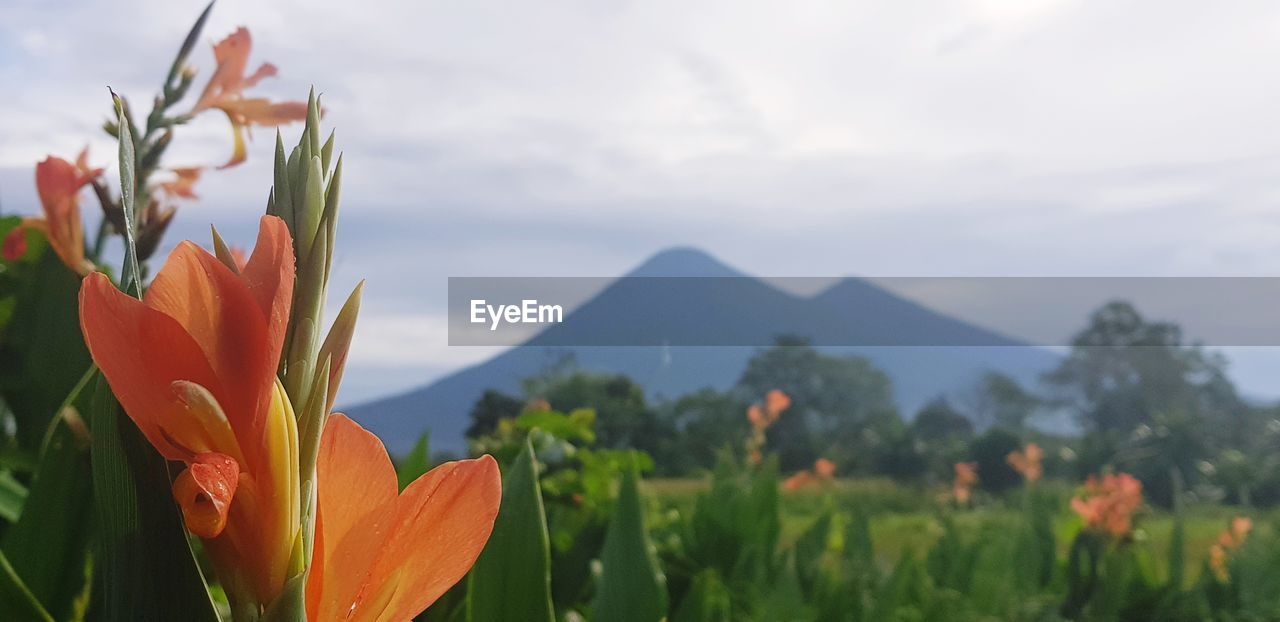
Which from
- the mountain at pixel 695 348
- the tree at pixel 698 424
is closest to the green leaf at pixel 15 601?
the mountain at pixel 695 348

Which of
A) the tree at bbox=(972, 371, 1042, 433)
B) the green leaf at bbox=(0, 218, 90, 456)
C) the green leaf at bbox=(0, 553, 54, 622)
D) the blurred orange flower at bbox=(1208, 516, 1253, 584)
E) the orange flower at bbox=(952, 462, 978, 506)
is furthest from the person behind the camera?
the tree at bbox=(972, 371, 1042, 433)

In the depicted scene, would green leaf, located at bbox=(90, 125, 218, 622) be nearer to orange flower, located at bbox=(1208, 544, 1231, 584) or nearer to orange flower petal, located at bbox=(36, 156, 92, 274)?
orange flower petal, located at bbox=(36, 156, 92, 274)

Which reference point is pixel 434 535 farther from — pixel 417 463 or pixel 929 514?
pixel 929 514

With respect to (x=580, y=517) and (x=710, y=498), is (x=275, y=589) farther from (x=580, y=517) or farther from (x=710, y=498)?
(x=710, y=498)

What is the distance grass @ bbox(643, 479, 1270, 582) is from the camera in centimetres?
285

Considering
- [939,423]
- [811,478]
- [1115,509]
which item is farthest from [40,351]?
[939,423]

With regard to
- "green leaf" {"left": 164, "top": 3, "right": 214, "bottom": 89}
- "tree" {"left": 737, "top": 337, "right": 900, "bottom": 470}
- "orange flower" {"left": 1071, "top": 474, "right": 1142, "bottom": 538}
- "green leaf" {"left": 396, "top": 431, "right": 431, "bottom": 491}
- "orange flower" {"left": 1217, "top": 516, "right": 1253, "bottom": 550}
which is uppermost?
"green leaf" {"left": 164, "top": 3, "right": 214, "bottom": 89}

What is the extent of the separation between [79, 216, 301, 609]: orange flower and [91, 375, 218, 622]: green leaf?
43 mm

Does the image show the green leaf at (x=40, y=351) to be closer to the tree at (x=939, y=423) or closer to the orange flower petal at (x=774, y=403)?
the orange flower petal at (x=774, y=403)

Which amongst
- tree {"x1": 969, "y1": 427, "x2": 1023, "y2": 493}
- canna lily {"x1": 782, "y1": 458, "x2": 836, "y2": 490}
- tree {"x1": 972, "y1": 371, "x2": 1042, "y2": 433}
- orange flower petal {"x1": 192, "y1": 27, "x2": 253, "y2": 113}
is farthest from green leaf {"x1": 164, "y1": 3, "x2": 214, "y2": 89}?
tree {"x1": 972, "y1": 371, "x2": 1042, "y2": 433}

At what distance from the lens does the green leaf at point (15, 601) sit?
392mm

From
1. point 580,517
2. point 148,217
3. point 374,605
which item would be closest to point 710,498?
point 580,517

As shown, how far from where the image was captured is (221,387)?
0.23 metres

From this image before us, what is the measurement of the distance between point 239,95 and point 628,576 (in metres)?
0.59
